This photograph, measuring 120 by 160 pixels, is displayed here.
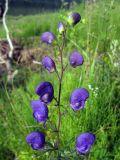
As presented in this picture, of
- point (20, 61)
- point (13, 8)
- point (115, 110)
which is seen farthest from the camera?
point (13, 8)

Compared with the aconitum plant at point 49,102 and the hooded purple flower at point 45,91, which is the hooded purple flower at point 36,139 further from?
the hooded purple flower at point 45,91

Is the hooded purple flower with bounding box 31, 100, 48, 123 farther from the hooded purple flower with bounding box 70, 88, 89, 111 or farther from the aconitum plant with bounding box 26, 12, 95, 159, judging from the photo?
the hooded purple flower with bounding box 70, 88, 89, 111

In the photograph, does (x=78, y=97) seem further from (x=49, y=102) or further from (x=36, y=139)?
(x=36, y=139)

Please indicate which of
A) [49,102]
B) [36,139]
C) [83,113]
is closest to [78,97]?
[49,102]

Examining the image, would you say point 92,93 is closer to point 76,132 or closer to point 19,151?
point 76,132

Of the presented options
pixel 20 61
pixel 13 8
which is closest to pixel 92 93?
pixel 20 61

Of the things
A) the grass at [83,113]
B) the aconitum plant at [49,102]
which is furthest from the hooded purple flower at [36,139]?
the grass at [83,113]

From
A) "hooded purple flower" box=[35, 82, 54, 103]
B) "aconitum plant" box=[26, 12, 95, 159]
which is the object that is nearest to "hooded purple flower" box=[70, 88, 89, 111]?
"aconitum plant" box=[26, 12, 95, 159]

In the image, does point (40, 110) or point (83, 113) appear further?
point (83, 113)

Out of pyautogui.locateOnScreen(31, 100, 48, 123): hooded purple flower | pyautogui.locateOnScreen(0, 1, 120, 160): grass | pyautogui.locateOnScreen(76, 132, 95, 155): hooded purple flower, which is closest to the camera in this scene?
pyautogui.locateOnScreen(76, 132, 95, 155): hooded purple flower

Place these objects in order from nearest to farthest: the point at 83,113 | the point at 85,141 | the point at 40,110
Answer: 1. the point at 85,141
2. the point at 40,110
3. the point at 83,113

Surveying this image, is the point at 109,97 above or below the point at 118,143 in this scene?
above
